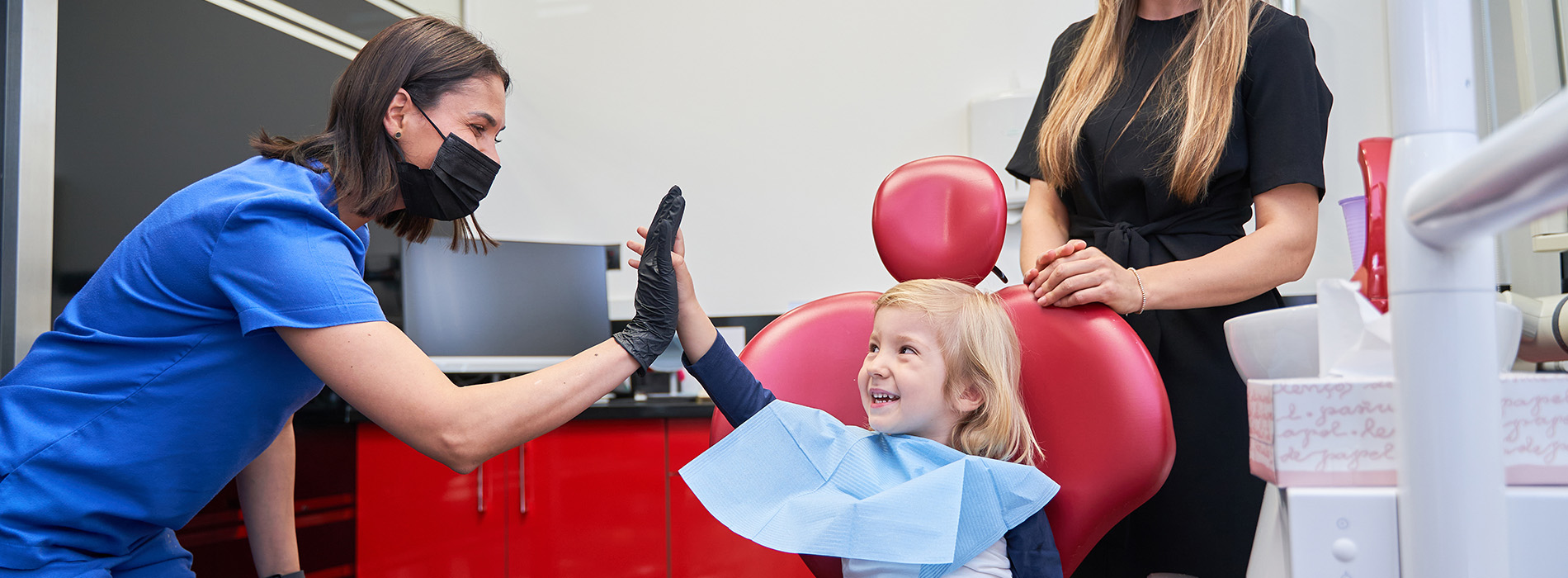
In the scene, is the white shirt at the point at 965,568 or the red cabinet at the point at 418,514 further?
the red cabinet at the point at 418,514

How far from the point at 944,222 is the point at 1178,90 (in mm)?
376

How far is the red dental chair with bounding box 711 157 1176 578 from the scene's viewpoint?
3.27ft

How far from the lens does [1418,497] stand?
1.67ft

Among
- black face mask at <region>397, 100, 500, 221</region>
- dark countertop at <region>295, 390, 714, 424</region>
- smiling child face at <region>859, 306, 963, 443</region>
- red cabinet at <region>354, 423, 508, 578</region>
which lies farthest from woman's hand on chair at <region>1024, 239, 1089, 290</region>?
red cabinet at <region>354, 423, 508, 578</region>

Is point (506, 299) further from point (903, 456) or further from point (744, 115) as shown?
point (903, 456)

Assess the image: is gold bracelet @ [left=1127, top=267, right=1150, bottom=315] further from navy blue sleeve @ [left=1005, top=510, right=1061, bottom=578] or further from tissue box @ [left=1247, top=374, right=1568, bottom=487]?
tissue box @ [left=1247, top=374, right=1568, bottom=487]

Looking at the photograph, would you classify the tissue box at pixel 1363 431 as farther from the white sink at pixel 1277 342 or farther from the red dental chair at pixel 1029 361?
the red dental chair at pixel 1029 361

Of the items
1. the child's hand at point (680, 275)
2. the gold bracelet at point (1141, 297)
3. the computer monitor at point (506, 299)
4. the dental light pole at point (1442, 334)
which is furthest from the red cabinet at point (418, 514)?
the dental light pole at point (1442, 334)

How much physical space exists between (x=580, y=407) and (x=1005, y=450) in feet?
1.66

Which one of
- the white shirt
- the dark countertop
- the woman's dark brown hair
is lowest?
the white shirt

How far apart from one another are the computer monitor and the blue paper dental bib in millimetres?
1654

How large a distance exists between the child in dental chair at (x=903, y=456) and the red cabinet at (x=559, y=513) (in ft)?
3.89

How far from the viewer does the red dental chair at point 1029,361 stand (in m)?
1.00

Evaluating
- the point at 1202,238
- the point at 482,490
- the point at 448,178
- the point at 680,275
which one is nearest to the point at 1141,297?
the point at 1202,238
